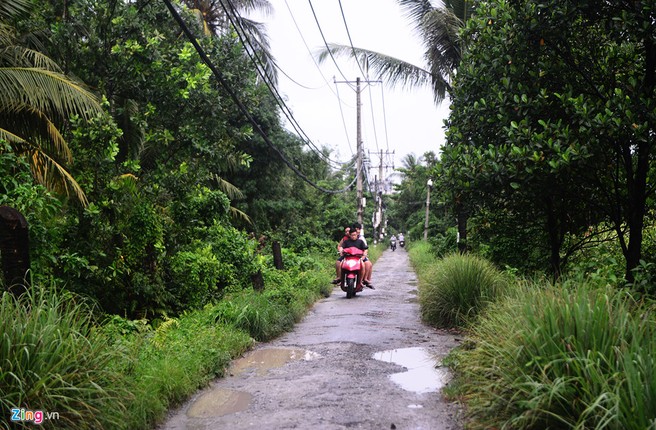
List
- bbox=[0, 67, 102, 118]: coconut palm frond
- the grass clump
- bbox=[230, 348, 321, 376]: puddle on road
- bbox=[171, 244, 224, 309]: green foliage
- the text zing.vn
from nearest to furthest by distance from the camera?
the text zing.vn < bbox=[230, 348, 321, 376]: puddle on road < the grass clump < bbox=[0, 67, 102, 118]: coconut palm frond < bbox=[171, 244, 224, 309]: green foliage

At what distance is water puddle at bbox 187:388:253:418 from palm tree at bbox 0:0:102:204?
3.95m

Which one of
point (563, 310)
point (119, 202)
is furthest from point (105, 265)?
point (563, 310)

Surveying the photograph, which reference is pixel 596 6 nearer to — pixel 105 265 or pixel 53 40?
pixel 105 265

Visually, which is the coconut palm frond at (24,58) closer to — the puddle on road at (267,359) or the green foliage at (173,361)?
the green foliage at (173,361)

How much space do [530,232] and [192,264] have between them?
6049 millimetres

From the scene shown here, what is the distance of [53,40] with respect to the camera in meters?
10.1

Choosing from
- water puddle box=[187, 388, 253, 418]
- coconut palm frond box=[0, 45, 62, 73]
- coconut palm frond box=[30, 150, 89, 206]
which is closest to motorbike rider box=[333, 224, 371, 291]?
coconut palm frond box=[30, 150, 89, 206]

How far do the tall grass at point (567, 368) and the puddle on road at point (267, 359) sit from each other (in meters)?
2.63

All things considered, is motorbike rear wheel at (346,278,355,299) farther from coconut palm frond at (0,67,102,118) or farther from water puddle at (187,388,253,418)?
water puddle at (187,388,253,418)

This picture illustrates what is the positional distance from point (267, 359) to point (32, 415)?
3.87 m

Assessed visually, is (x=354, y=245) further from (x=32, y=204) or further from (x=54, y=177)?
(x=32, y=204)

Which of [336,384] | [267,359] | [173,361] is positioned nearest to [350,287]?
[267,359]

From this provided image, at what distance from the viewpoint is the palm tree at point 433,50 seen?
16.9m

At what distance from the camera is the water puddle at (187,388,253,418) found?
17.4ft
